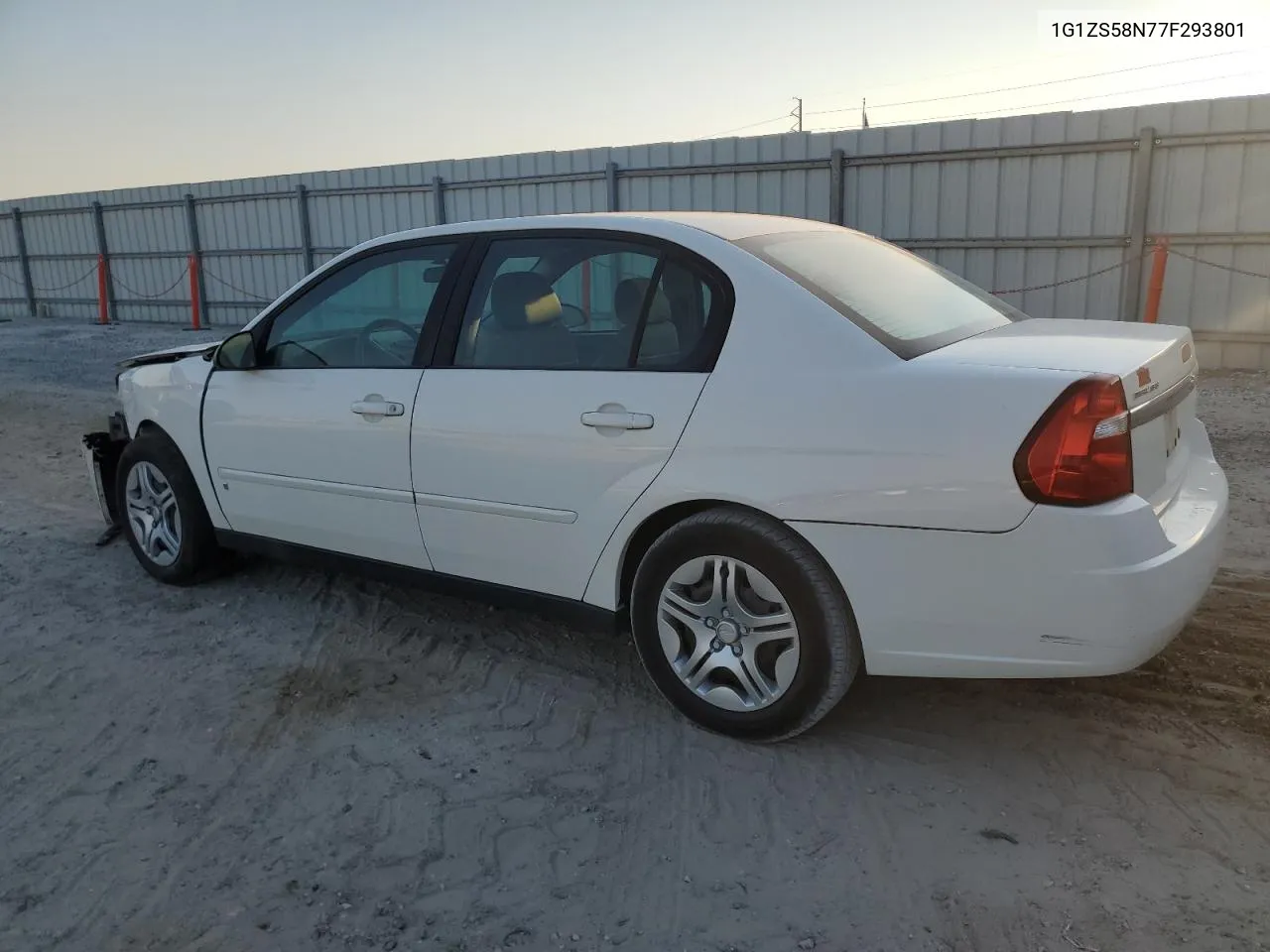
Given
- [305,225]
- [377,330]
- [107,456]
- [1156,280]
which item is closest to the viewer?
[377,330]

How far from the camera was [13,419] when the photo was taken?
9.68m

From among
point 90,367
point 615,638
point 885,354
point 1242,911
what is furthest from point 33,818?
point 90,367

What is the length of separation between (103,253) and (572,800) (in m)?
22.1

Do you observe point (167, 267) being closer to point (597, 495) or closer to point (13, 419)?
point (13, 419)

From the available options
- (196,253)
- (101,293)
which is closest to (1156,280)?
(196,253)

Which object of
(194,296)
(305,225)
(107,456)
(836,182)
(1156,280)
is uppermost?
(836,182)

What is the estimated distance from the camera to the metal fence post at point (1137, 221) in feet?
35.4

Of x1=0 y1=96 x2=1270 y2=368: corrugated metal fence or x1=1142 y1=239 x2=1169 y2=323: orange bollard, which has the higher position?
x1=0 y1=96 x2=1270 y2=368: corrugated metal fence

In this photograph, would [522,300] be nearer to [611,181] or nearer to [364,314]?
[364,314]

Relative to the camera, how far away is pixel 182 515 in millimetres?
4664

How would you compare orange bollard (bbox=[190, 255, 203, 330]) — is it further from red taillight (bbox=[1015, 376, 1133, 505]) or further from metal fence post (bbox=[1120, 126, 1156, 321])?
red taillight (bbox=[1015, 376, 1133, 505])

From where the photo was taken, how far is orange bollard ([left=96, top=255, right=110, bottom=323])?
20766 mm

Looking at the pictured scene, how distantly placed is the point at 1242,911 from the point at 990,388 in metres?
1.37

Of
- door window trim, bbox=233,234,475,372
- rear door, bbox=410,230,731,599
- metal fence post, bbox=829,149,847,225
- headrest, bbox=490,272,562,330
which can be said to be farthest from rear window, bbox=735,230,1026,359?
metal fence post, bbox=829,149,847,225
